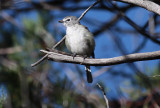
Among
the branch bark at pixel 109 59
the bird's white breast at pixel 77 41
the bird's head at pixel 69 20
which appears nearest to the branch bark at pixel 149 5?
the branch bark at pixel 109 59

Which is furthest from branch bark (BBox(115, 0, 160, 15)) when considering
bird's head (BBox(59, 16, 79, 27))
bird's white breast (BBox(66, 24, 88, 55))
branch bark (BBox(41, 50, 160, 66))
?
bird's head (BBox(59, 16, 79, 27))

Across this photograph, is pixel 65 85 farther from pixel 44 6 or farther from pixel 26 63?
pixel 44 6

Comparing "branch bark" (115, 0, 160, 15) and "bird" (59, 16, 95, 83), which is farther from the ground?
"branch bark" (115, 0, 160, 15)

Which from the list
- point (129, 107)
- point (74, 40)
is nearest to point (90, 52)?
point (74, 40)

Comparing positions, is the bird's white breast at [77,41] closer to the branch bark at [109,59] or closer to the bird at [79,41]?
the bird at [79,41]

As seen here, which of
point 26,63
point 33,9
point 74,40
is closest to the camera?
point 26,63

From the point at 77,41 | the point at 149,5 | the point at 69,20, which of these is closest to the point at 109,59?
the point at 149,5

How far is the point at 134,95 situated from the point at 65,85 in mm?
650

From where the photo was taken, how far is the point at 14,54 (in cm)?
257

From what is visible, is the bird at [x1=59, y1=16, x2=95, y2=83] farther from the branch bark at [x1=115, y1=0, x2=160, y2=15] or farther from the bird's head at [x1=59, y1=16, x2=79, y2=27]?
the branch bark at [x1=115, y1=0, x2=160, y2=15]

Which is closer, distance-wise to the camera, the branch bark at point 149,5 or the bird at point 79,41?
the branch bark at point 149,5

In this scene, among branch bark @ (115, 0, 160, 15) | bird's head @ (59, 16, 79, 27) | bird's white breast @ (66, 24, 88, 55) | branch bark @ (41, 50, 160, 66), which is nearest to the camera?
branch bark @ (41, 50, 160, 66)

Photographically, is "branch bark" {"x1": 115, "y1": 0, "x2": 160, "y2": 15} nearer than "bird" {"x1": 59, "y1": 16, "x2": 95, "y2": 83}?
Yes

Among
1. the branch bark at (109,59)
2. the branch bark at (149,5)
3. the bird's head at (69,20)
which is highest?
the branch bark at (149,5)
